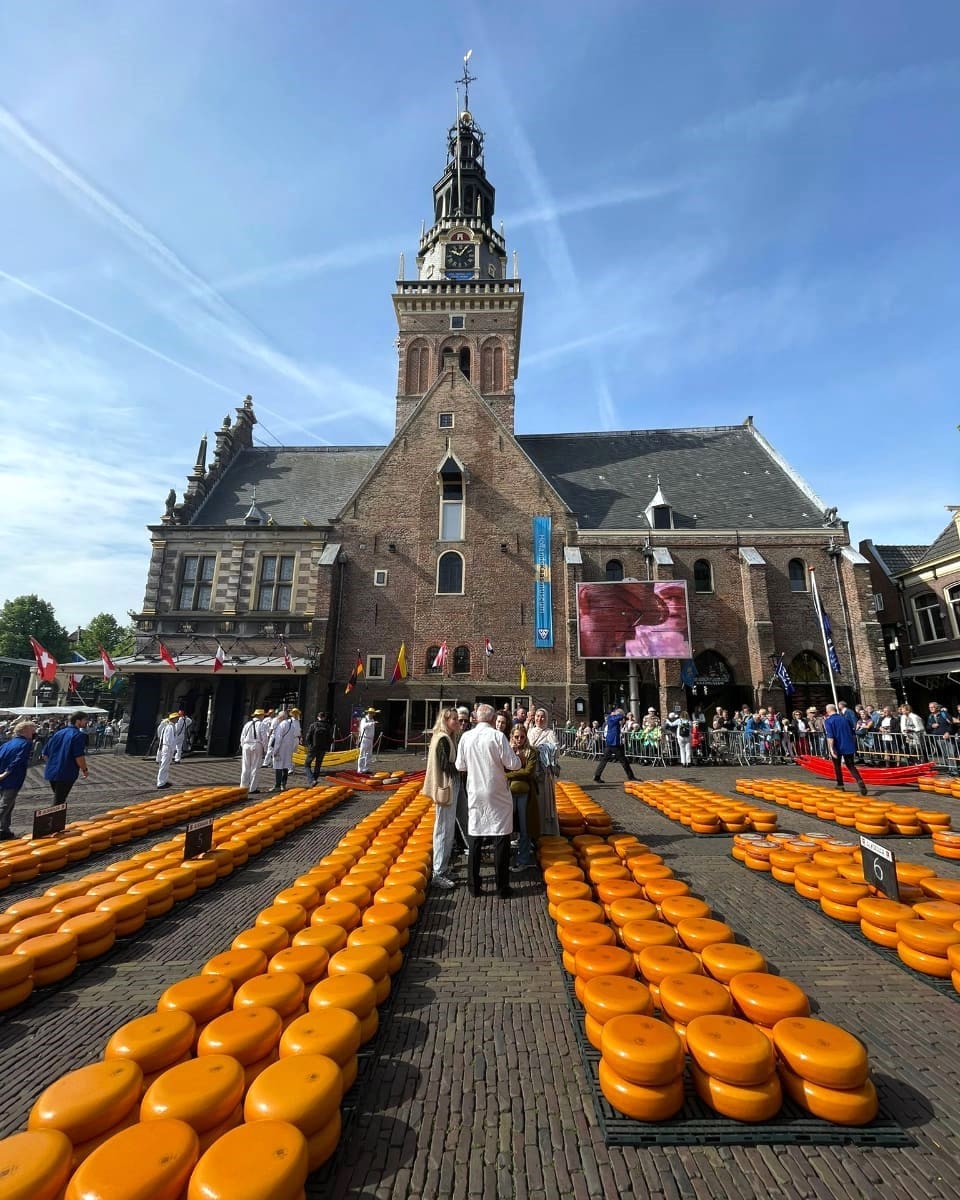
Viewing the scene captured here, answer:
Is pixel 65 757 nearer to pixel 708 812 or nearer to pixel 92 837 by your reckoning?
pixel 92 837

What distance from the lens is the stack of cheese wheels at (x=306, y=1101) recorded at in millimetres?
2381

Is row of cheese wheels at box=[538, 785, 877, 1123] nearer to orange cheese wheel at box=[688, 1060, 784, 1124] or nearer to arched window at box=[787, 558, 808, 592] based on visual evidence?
orange cheese wheel at box=[688, 1060, 784, 1124]

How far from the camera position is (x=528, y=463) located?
26562mm

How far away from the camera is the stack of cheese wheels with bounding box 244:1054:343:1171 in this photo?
2381 millimetres

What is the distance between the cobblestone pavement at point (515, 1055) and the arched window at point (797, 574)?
22.6m

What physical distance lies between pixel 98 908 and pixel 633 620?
70.1ft

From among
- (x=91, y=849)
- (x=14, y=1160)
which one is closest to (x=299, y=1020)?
(x=14, y=1160)

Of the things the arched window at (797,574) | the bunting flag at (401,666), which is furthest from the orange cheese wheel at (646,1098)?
the arched window at (797,574)

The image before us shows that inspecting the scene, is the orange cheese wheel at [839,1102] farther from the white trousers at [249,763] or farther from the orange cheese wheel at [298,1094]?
the white trousers at [249,763]

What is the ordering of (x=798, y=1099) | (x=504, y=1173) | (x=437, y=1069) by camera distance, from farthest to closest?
(x=437, y=1069) → (x=798, y=1099) → (x=504, y=1173)

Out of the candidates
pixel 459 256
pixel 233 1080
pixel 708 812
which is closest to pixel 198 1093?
pixel 233 1080

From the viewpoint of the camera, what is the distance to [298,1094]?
2439mm

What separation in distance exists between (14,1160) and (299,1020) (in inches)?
50.2

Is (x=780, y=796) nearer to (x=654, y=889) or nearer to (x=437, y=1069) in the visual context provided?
(x=654, y=889)
